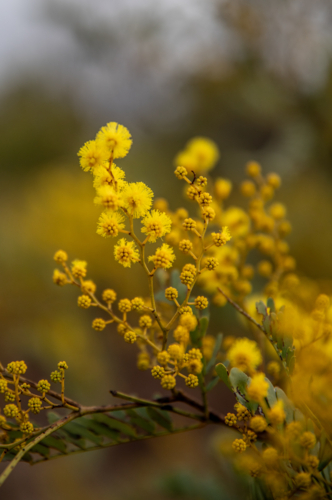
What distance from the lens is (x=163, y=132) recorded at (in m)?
2.21

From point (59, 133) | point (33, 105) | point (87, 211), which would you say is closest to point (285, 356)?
point (87, 211)

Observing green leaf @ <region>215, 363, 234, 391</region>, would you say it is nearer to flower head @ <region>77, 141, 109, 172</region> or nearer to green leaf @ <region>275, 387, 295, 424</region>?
green leaf @ <region>275, 387, 295, 424</region>

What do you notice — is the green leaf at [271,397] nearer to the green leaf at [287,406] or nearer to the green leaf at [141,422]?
the green leaf at [287,406]

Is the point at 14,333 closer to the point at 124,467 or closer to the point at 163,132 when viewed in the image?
the point at 163,132

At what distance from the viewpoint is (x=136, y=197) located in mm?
535

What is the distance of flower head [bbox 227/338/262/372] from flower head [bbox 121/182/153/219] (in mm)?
266

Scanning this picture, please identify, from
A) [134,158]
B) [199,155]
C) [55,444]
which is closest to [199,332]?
[55,444]

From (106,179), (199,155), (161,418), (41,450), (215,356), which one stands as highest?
(199,155)

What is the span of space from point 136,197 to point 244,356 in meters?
0.30

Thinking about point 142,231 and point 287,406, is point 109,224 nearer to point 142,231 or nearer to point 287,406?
point 142,231

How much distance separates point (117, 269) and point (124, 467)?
5.25 ft

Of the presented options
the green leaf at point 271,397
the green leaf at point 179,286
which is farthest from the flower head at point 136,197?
the green leaf at point 271,397

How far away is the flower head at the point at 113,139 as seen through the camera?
0.53 m

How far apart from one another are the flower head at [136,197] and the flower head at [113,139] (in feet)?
0.17
